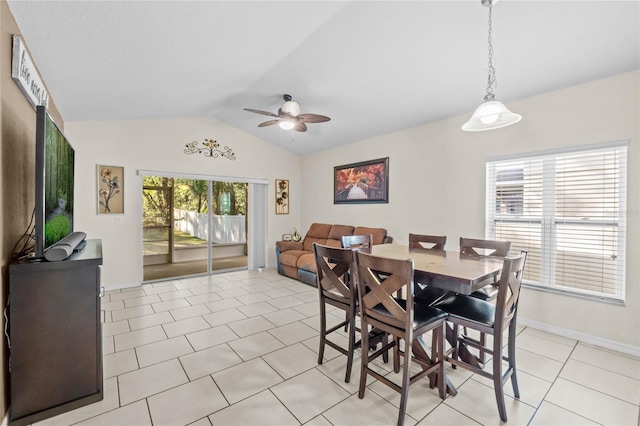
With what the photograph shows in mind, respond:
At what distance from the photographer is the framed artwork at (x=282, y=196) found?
6.41m

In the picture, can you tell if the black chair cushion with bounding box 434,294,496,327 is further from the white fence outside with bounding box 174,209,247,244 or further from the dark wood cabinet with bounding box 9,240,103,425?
the white fence outside with bounding box 174,209,247,244

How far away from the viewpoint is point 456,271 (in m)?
1.85

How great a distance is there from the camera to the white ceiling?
2.09 m

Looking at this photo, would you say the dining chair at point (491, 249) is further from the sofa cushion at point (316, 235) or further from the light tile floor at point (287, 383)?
the sofa cushion at point (316, 235)

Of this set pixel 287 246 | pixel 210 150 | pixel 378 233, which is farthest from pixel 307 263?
pixel 210 150

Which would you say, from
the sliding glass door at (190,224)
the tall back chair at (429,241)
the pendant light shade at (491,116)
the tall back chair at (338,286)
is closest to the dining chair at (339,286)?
the tall back chair at (338,286)

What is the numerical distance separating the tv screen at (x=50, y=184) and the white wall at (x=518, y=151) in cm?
410

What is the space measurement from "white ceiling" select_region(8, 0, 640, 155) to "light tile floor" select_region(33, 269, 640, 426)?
8.58 feet

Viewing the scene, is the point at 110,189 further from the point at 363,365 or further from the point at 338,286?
the point at 363,365

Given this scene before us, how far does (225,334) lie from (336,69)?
3100 mm

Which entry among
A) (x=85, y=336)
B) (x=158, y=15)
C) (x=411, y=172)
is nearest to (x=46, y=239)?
(x=85, y=336)

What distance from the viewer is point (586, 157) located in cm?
287

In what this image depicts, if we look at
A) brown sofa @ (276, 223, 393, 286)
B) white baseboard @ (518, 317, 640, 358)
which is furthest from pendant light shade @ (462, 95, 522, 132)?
brown sofa @ (276, 223, 393, 286)

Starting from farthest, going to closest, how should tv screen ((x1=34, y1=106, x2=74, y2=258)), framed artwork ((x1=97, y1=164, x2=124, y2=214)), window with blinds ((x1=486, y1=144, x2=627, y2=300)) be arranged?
framed artwork ((x1=97, y1=164, x2=124, y2=214))
window with blinds ((x1=486, y1=144, x2=627, y2=300))
tv screen ((x1=34, y1=106, x2=74, y2=258))
